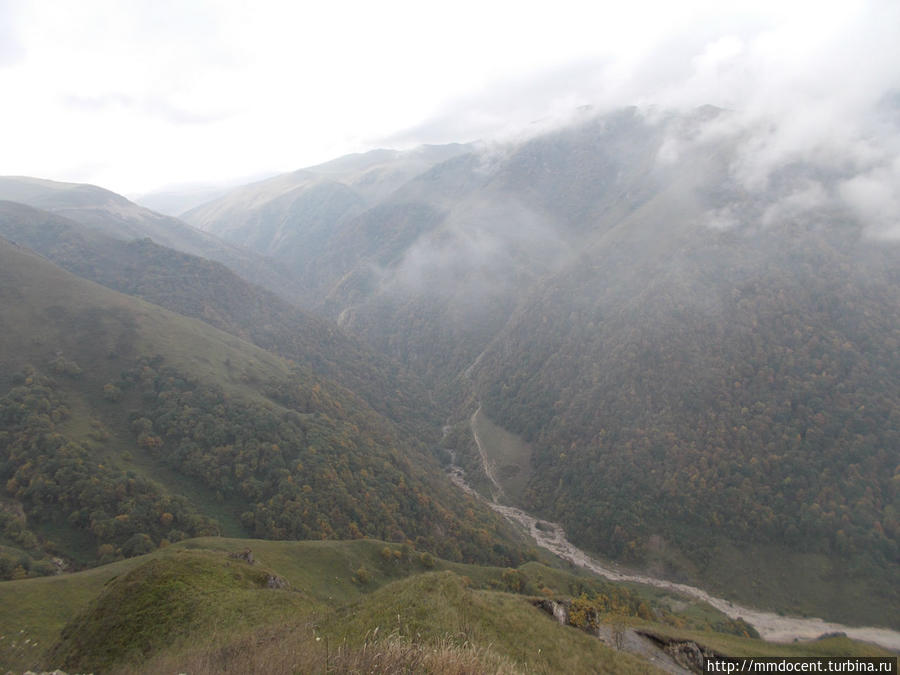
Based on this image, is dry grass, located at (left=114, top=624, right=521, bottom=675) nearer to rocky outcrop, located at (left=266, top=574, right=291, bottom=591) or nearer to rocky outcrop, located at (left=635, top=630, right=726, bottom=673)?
rocky outcrop, located at (left=266, top=574, right=291, bottom=591)

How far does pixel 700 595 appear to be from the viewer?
9969cm

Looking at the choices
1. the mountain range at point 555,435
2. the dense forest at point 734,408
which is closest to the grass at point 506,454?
the mountain range at point 555,435

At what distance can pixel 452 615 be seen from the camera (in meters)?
23.0

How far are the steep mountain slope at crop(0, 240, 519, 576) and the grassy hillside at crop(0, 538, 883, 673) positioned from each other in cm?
2931

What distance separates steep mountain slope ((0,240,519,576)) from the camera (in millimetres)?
64438

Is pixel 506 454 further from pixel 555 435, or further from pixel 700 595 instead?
pixel 700 595

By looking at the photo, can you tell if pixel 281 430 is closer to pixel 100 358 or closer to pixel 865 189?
pixel 100 358

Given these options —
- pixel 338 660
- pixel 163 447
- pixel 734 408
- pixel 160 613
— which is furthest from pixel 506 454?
pixel 338 660

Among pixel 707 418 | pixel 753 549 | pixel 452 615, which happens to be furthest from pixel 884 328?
pixel 452 615

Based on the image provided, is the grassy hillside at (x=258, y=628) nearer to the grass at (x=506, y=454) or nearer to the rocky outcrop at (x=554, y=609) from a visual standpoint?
the rocky outcrop at (x=554, y=609)

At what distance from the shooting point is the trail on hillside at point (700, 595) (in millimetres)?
84062

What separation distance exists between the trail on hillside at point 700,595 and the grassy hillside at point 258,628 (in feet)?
216

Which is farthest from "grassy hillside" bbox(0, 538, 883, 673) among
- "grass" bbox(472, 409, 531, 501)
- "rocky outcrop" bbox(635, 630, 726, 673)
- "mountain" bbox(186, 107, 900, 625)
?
"grass" bbox(472, 409, 531, 501)

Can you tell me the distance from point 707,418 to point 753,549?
3957 centimetres
